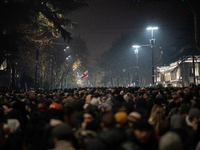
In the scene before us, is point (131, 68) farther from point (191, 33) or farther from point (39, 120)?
point (39, 120)

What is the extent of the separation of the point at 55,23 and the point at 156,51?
6614 cm

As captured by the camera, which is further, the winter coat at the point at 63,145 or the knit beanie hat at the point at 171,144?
the winter coat at the point at 63,145

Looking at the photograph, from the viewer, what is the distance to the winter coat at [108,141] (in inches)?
131

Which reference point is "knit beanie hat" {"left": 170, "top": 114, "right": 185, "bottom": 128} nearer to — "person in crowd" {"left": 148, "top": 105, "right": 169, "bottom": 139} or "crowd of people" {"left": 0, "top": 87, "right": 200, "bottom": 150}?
"crowd of people" {"left": 0, "top": 87, "right": 200, "bottom": 150}

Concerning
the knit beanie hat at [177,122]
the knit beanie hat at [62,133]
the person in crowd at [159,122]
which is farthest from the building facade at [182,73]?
the knit beanie hat at [62,133]

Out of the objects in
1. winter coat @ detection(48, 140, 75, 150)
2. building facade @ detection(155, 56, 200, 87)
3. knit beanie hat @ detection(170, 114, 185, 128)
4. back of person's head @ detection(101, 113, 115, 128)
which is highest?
building facade @ detection(155, 56, 200, 87)

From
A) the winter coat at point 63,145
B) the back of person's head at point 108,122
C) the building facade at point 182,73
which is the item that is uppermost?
the building facade at point 182,73

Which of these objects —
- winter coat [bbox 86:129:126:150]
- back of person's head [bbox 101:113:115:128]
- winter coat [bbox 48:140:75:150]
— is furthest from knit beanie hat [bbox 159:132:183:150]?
winter coat [bbox 48:140:75:150]

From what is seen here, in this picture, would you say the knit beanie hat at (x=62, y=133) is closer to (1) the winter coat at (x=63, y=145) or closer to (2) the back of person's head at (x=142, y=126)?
(1) the winter coat at (x=63, y=145)

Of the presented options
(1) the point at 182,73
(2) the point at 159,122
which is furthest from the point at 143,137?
(1) the point at 182,73

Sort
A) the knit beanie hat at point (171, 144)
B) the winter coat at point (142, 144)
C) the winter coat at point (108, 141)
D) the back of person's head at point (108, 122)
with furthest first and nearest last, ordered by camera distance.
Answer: the back of person's head at point (108, 122) → the winter coat at point (142, 144) → the knit beanie hat at point (171, 144) → the winter coat at point (108, 141)

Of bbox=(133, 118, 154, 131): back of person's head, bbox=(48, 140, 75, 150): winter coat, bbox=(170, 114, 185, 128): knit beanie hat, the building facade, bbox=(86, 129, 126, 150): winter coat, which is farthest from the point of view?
the building facade

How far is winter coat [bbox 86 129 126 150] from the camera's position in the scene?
3.33 m

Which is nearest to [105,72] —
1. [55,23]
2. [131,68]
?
[131,68]
